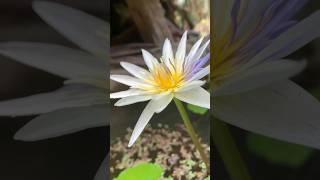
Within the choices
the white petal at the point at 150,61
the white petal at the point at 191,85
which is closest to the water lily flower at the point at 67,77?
the white petal at the point at 150,61

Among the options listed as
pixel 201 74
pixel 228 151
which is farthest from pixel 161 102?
pixel 228 151

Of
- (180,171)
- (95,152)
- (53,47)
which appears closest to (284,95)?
Answer: (180,171)

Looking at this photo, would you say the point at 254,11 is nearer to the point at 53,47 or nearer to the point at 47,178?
the point at 53,47

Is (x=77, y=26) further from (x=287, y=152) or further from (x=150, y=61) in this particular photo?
(x=287, y=152)

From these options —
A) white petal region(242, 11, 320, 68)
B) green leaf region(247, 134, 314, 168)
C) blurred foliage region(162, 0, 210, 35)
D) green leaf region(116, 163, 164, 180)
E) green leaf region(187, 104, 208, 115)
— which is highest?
blurred foliage region(162, 0, 210, 35)

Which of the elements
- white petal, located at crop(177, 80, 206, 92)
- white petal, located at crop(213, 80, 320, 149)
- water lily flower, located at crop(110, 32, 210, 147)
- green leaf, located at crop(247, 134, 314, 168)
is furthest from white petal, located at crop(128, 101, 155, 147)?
green leaf, located at crop(247, 134, 314, 168)

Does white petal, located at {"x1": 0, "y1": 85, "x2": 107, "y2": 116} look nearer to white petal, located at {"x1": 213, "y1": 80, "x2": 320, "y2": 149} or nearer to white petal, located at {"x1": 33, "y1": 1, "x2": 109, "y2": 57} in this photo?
white petal, located at {"x1": 33, "y1": 1, "x2": 109, "y2": 57}
